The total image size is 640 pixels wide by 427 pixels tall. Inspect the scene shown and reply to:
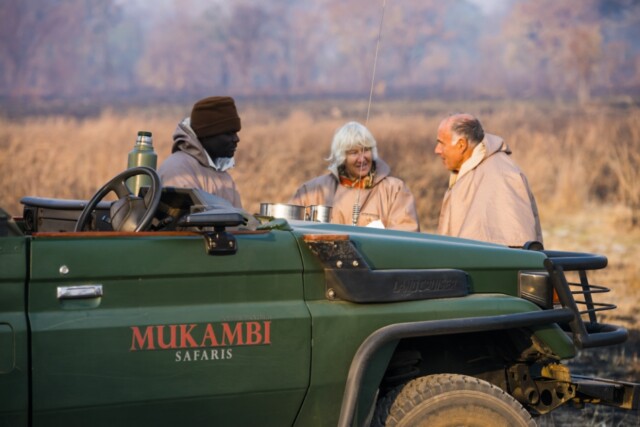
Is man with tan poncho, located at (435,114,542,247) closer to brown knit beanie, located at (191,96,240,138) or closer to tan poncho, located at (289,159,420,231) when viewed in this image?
tan poncho, located at (289,159,420,231)

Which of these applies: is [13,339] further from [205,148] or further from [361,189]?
[361,189]

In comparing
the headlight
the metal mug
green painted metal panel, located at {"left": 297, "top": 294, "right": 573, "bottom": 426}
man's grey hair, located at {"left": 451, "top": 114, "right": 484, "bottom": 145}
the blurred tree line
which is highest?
the blurred tree line

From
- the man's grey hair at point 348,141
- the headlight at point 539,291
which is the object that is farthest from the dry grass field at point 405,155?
the headlight at point 539,291

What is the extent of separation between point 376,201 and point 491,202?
3.92 ft

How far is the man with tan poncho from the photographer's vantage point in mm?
6363

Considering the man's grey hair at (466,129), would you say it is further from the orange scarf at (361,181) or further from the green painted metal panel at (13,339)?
the green painted metal panel at (13,339)

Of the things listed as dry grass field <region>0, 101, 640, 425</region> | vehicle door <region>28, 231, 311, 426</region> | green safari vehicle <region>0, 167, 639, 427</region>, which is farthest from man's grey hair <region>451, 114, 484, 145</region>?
dry grass field <region>0, 101, 640, 425</region>

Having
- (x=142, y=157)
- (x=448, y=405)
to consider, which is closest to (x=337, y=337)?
(x=448, y=405)

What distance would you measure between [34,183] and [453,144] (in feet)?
34.5

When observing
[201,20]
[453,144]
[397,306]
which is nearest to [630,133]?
[201,20]

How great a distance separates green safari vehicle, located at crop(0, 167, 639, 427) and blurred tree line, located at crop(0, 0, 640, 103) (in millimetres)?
17623

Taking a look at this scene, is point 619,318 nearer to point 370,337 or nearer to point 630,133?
point 370,337

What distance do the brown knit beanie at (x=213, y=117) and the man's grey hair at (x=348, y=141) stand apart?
1.06m

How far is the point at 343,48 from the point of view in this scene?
2319 cm
